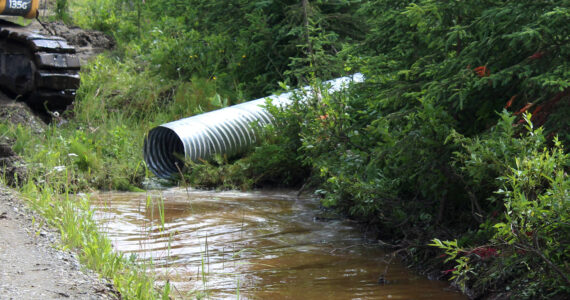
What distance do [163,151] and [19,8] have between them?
327 cm

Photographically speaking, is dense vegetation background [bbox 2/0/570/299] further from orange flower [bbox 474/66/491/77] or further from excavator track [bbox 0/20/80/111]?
excavator track [bbox 0/20/80/111]

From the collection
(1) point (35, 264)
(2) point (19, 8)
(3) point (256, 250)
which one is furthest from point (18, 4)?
(1) point (35, 264)

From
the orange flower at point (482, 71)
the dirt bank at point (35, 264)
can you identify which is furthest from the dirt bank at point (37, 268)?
the orange flower at point (482, 71)

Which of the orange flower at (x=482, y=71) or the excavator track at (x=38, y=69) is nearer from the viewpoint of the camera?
the orange flower at (x=482, y=71)

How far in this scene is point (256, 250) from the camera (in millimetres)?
5566

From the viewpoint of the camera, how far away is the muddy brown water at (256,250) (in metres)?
4.65

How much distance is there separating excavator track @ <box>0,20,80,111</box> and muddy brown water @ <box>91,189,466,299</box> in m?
3.04

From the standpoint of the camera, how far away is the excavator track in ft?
33.1

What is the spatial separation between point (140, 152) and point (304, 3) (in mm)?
3076

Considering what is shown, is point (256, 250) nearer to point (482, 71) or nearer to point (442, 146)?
point (442, 146)

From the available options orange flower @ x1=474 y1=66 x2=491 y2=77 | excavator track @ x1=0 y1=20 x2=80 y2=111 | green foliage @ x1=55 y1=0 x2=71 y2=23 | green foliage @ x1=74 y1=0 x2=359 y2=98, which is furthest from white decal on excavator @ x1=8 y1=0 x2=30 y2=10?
orange flower @ x1=474 y1=66 x2=491 y2=77

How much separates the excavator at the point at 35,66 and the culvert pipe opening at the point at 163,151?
78.7 inches

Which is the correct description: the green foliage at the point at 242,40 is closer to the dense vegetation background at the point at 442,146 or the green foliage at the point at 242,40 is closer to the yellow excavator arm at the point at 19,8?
the dense vegetation background at the point at 442,146

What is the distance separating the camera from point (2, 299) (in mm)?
3254
